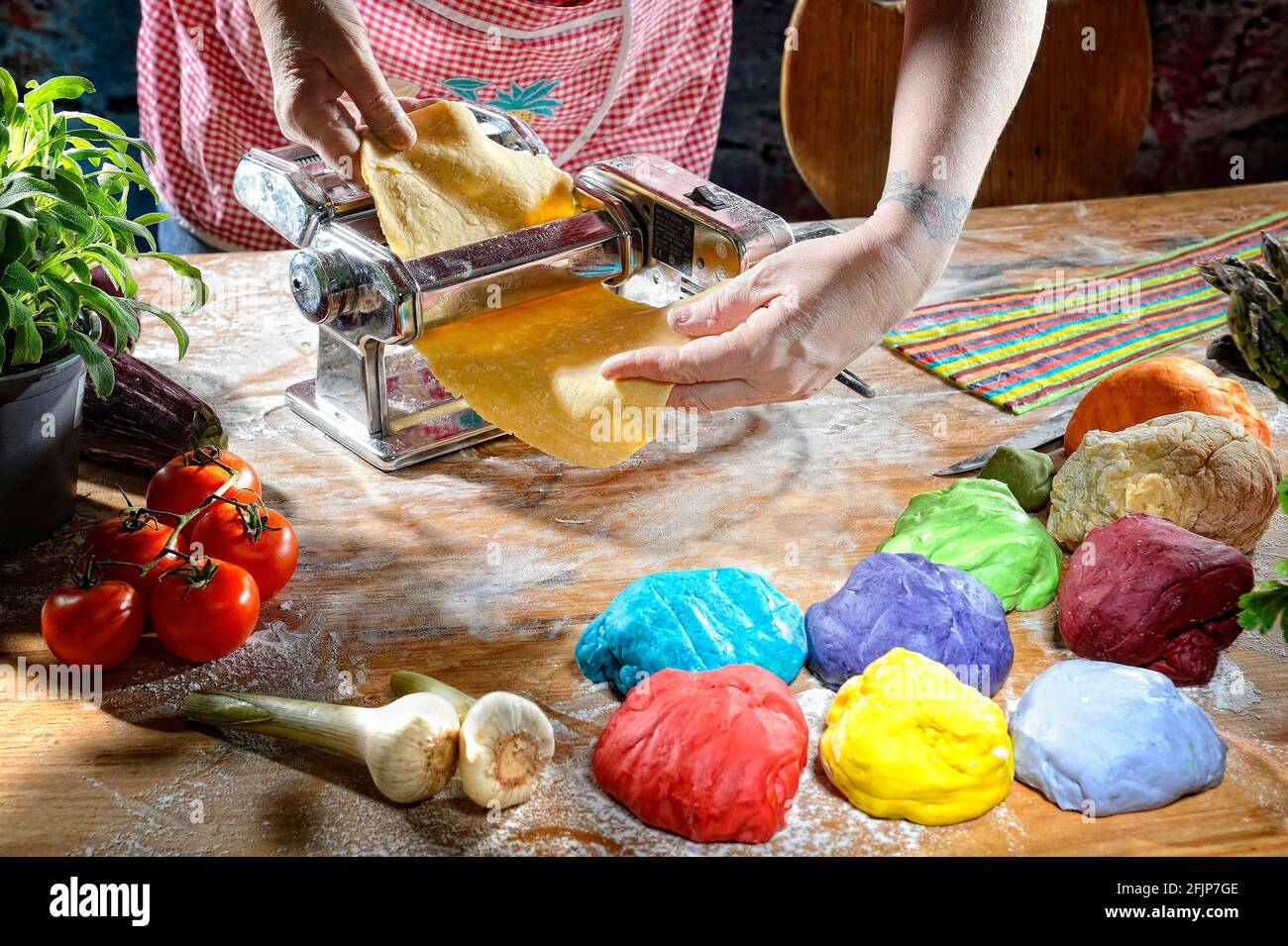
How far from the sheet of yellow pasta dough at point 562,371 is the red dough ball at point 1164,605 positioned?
51 centimetres

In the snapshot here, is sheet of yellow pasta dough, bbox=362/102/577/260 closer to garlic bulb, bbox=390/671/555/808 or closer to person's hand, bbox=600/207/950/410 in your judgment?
person's hand, bbox=600/207/950/410

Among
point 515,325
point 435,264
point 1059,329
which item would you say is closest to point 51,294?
point 435,264

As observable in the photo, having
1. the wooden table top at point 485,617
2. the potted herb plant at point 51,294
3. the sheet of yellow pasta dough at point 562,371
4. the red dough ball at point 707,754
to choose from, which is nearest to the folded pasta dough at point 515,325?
the sheet of yellow pasta dough at point 562,371

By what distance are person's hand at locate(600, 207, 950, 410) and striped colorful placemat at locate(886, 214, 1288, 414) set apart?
16.8 inches

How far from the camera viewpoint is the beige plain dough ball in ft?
4.54

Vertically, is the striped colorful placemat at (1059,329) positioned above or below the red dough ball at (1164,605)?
above

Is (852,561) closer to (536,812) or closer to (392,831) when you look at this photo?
(536,812)

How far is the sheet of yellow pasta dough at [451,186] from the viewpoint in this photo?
5.03 feet

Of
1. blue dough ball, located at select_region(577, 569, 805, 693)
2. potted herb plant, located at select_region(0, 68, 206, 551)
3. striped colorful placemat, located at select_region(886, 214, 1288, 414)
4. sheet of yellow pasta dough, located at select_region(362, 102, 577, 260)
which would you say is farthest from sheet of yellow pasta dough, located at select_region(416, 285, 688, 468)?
striped colorful placemat, located at select_region(886, 214, 1288, 414)

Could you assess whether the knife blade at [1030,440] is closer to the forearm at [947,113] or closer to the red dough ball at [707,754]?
the forearm at [947,113]

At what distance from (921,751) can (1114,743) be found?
17 centimetres

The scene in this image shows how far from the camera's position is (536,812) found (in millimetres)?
1102

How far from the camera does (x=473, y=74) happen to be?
2.12 metres

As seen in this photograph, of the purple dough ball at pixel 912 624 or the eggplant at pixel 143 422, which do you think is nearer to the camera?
the purple dough ball at pixel 912 624
